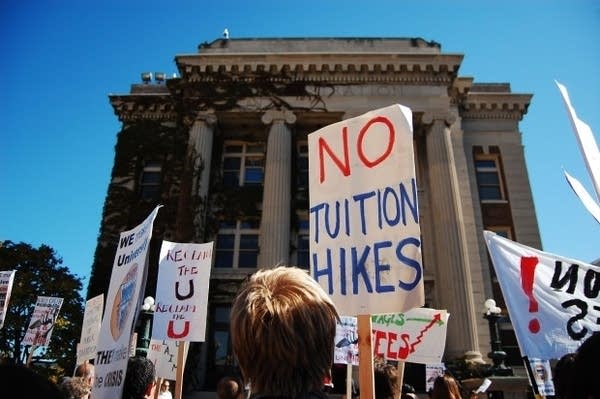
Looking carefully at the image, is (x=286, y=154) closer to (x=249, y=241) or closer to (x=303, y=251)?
A: (x=249, y=241)

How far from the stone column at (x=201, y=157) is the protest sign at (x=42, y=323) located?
857cm

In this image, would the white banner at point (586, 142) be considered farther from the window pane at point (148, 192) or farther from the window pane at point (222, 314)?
the window pane at point (148, 192)

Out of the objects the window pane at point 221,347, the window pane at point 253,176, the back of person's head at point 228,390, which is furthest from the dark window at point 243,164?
the back of person's head at point 228,390

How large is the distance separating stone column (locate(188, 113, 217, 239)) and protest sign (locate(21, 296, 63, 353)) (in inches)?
338

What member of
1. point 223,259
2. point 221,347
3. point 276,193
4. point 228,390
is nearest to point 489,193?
point 276,193

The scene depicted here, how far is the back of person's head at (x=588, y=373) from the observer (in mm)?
1769

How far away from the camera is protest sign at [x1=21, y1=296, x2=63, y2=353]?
11656 mm

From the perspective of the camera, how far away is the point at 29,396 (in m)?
1.11

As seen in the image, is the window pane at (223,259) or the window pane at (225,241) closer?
the window pane at (223,259)

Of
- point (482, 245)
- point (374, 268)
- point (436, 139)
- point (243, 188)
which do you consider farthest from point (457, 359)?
point (374, 268)

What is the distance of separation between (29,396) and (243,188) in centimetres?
2146

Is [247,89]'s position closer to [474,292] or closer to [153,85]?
[153,85]

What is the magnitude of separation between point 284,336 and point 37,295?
93.6ft

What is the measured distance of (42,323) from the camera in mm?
11867
